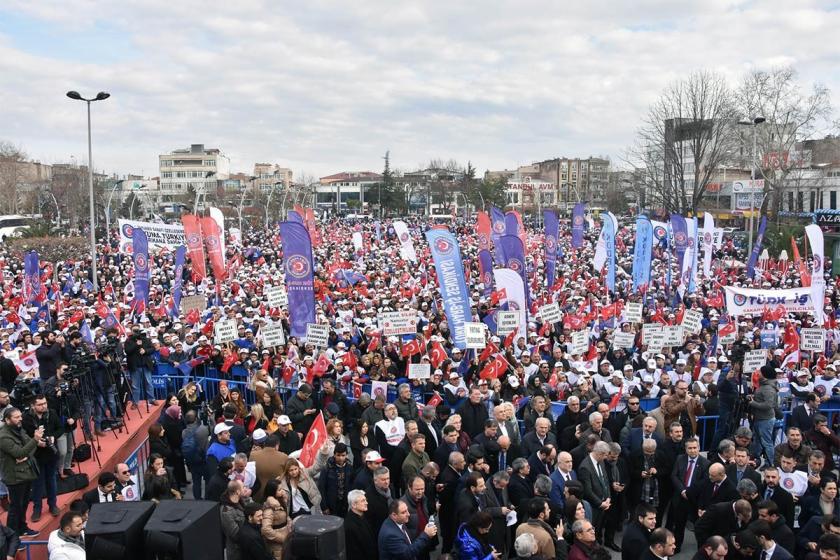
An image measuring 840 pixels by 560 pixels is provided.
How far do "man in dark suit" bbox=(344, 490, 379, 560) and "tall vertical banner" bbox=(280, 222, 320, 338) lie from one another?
7920mm

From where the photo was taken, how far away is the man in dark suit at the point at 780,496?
6.84 m

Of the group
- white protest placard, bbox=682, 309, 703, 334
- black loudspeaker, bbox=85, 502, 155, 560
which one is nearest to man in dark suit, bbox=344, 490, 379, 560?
black loudspeaker, bbox=85, 502, 155, 560

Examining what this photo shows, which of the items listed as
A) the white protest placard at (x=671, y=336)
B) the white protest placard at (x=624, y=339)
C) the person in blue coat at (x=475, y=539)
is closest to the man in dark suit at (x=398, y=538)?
the person in blue coat at (x=475, y=539)

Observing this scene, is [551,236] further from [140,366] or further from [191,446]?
[191,446]

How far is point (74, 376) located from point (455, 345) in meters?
7.09

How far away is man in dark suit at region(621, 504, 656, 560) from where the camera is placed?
598 cm

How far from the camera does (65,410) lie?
8859mm

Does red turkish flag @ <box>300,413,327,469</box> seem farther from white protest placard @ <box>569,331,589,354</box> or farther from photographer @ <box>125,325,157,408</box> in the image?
white protest placard @ <box>569,331,589,354</box>

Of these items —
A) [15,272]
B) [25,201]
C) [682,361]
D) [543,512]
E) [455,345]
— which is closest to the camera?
[543,512]

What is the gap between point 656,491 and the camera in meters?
8.35

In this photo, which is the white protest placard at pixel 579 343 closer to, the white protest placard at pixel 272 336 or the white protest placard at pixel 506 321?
the white protest placard at pixel 506 321

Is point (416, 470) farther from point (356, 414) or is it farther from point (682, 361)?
point (682, 361)

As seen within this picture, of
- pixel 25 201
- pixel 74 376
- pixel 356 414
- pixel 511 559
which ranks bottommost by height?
pixel 511 559

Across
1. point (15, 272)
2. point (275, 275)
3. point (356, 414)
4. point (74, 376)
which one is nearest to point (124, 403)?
point (74, 376)
